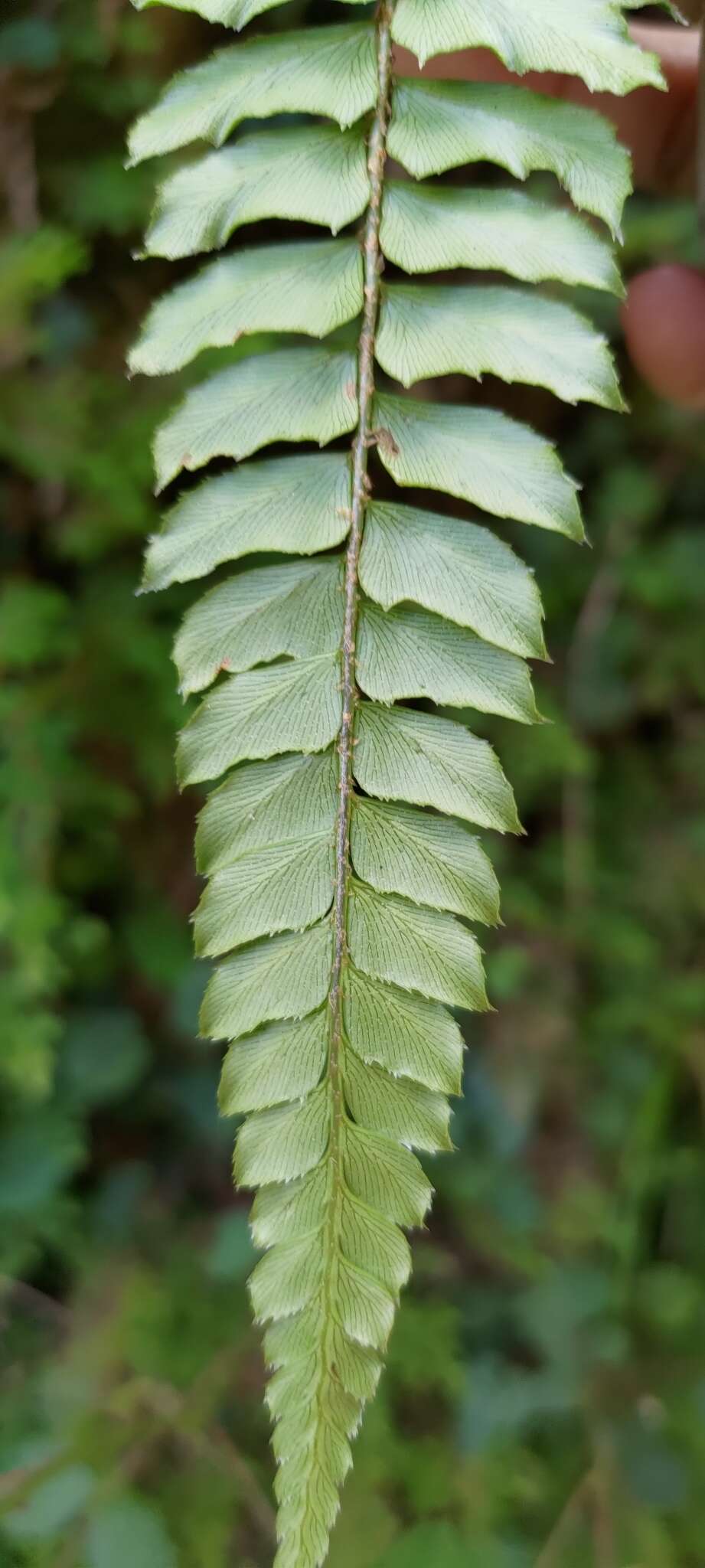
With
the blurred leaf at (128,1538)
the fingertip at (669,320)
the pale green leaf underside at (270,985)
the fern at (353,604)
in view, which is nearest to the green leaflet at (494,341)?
the fern at (353,604)

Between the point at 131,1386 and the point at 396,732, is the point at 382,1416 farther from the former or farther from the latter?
the point at 396,732

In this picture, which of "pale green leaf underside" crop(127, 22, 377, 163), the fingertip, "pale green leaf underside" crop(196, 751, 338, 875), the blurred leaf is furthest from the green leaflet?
the blurred leaf

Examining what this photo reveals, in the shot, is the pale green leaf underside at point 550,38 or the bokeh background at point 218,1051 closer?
the pale green leaf underside at point 550,38

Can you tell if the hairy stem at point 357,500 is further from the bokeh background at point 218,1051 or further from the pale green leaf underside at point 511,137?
the bokeh background at point 218,1051

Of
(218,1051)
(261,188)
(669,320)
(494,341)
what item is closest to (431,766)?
(494,341)

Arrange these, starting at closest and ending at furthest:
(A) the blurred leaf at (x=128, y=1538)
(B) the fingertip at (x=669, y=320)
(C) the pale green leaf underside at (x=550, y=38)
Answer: (C) the pale green leaf underside at (x=550, y=38) → (A) the blurred leaf at (x=128, y=1538) → (B) the fingertip at (x=669, y=320)

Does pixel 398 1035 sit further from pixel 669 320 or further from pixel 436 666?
pixel 669 320
